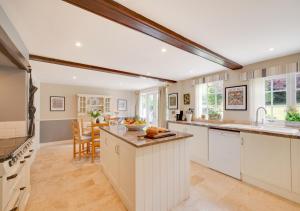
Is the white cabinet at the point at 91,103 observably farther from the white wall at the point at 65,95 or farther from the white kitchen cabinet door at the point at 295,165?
the white kitchen cabinet door at the point at 295,165

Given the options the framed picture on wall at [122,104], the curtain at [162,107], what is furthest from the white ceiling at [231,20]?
the framed picture on wall at [122,104]

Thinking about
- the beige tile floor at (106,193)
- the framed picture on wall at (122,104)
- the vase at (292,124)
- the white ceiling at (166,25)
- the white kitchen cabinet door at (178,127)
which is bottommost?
the beige tile floor at (106,193)

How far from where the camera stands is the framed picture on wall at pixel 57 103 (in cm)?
518

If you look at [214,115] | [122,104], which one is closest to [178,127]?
[214,115]

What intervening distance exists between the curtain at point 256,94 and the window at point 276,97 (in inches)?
2.7

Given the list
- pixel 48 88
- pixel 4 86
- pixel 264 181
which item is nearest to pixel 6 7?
pixel 4 86

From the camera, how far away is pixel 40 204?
1.84 m

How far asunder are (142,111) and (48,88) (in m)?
4.03

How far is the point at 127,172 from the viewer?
1.69 m

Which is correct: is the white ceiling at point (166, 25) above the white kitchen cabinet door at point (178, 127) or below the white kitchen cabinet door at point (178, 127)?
above

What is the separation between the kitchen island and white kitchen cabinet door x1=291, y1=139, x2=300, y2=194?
146 cm

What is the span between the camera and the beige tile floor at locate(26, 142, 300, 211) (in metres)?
1.79

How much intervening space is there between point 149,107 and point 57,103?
379 centimetres

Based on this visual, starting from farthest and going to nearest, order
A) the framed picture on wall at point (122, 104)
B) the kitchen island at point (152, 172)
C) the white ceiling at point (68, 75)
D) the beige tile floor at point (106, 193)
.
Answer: the framed picture on wall at point (122, 104) → the white ceiling at point (68, 75) → the beige tile floor at point (106, 193) → the kitchen island at point (152, 172)
